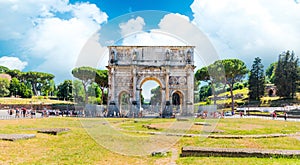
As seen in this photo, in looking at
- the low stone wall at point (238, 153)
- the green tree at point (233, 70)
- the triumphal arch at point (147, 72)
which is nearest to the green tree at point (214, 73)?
the low stone wall at point (238, 153)

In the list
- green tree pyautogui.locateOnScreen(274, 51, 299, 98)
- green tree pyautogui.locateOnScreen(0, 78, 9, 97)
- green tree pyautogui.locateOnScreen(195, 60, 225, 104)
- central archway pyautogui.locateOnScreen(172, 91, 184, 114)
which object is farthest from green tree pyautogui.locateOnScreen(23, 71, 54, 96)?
green tree pyautogui.locateOnScreen(195, 60, 225, 104)

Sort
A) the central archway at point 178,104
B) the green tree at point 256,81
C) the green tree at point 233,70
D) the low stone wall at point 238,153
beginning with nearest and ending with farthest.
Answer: the low stone wall at point 238,153, the central archway at point 178,104, the green tree at point 233,70, the green tree at point 256,81

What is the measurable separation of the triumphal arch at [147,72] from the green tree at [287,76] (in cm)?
3228

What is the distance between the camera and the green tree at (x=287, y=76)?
235 feet

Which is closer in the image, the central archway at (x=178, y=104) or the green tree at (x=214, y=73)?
the green tree at (x=214, y=73)

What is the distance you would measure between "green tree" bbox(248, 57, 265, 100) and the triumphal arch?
108 ft

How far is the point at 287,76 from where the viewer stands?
238 ft

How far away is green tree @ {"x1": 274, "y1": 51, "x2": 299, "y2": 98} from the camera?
235 ft

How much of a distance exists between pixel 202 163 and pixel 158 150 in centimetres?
244

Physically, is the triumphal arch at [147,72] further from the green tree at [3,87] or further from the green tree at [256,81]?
the green tree at [3,87]

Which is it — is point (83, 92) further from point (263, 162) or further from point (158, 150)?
point (263, 162)

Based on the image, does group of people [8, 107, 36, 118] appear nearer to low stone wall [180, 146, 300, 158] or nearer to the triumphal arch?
the triumphal arch

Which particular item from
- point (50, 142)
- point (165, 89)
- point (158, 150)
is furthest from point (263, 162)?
point (165, 89)

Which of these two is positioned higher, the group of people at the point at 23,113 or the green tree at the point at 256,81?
the green tree at the point at 256,81
